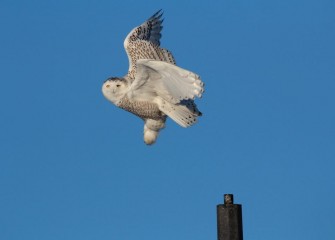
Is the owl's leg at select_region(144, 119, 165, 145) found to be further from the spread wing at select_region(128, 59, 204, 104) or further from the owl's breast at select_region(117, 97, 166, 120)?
the spread wing at select_region(128, 59, 204, 104)

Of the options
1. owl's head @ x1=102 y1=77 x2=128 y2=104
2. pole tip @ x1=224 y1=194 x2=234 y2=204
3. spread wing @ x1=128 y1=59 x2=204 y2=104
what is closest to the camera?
pole tip @ x1=224 y1=194 x2=234 y2=204

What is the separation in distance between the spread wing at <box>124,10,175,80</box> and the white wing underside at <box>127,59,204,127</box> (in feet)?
0.88

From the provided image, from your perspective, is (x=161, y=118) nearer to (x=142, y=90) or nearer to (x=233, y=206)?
(x=142, y=90)

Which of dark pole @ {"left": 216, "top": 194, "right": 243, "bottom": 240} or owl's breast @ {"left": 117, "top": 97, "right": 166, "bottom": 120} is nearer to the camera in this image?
dark pole @ {"left": 216, "top": 194, "right": 243, "bottom": 240}

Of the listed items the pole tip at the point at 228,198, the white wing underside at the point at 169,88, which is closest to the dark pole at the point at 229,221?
the pole tip at the point at 228,198

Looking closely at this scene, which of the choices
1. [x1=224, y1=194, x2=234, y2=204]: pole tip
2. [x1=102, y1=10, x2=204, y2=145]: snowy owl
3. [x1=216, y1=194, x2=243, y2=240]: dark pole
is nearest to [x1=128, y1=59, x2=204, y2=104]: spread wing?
[x1=102, y1=10, x2=204, y2=145]: snowy owl

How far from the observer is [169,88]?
1067 cm

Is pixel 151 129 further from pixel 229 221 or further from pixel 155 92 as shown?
pixel 229 221

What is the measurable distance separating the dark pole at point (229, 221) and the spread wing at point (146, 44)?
1.96m

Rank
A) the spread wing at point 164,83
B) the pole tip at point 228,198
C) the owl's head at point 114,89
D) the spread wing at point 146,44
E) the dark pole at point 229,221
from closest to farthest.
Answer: the dark pole at point 229,221
the pole tip at point 228,198
the spread wing at point 164,83
the owl's head at point 114,89
the spread wing at point 146,44

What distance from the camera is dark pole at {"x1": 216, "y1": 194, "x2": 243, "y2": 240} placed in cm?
995

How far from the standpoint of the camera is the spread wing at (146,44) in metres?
11.8

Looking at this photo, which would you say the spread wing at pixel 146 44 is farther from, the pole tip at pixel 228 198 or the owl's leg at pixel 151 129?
the pole tip at pixel 228 198

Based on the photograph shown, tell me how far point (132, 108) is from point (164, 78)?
1.92ft
